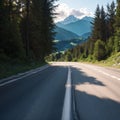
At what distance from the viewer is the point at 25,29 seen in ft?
150

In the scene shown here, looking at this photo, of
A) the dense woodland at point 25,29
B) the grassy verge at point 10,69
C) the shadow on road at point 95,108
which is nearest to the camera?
the shadow on road at point 95,108

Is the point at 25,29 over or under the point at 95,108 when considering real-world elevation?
over

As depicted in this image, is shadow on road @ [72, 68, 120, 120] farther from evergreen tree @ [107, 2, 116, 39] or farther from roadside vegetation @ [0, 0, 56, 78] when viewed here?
evergreen tree @ [107, 2, 116, 39]

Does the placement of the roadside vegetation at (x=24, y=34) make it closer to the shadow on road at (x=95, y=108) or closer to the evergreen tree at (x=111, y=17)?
the shadow on road at (x=95, y=108)

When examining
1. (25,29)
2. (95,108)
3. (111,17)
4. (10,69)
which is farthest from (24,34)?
(111,17)

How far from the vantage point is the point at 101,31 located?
91.1m

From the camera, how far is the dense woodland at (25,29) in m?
32.3

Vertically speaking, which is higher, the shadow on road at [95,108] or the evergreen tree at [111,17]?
the evergreen tree at [111,17]

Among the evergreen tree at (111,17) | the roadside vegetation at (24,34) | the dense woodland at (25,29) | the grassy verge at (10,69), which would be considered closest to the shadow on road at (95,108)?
the grassy verge at (10,69)

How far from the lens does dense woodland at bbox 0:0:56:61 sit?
32.3 meters

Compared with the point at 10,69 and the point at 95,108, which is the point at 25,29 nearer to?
the point at 10,69

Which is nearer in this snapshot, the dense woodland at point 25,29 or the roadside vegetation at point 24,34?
the roadside vegetation at point 24,34

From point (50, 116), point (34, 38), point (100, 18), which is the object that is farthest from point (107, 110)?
point (100, 18)

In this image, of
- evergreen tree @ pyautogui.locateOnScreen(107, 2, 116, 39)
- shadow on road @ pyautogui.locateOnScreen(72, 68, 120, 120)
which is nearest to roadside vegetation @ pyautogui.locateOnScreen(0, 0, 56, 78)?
shadow on road @ pyautogui.locateOnScreen(72, 68, 120, 120)
